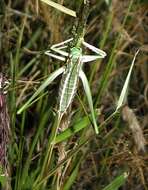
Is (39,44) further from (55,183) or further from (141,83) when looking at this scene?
(55,183)

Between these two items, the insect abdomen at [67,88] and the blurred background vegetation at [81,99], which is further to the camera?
the blurred background vegetation at [81,99]

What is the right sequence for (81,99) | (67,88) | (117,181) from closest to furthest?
1. (67,88)
2. (117,181)
3. (81,99)

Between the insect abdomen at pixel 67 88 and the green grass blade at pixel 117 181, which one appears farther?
the green grass blade at pixel 117 181

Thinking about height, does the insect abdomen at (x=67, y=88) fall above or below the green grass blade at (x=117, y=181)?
above

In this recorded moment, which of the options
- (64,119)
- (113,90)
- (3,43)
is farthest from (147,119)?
(64,119)

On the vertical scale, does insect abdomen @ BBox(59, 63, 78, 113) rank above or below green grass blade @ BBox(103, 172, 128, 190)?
above

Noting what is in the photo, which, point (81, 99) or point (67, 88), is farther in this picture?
point (81, 99)

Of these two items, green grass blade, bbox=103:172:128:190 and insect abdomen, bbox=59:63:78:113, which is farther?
green grass blade, bbox=103:172:128:190

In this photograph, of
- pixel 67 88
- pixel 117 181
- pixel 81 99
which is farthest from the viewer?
pixel 81 99
